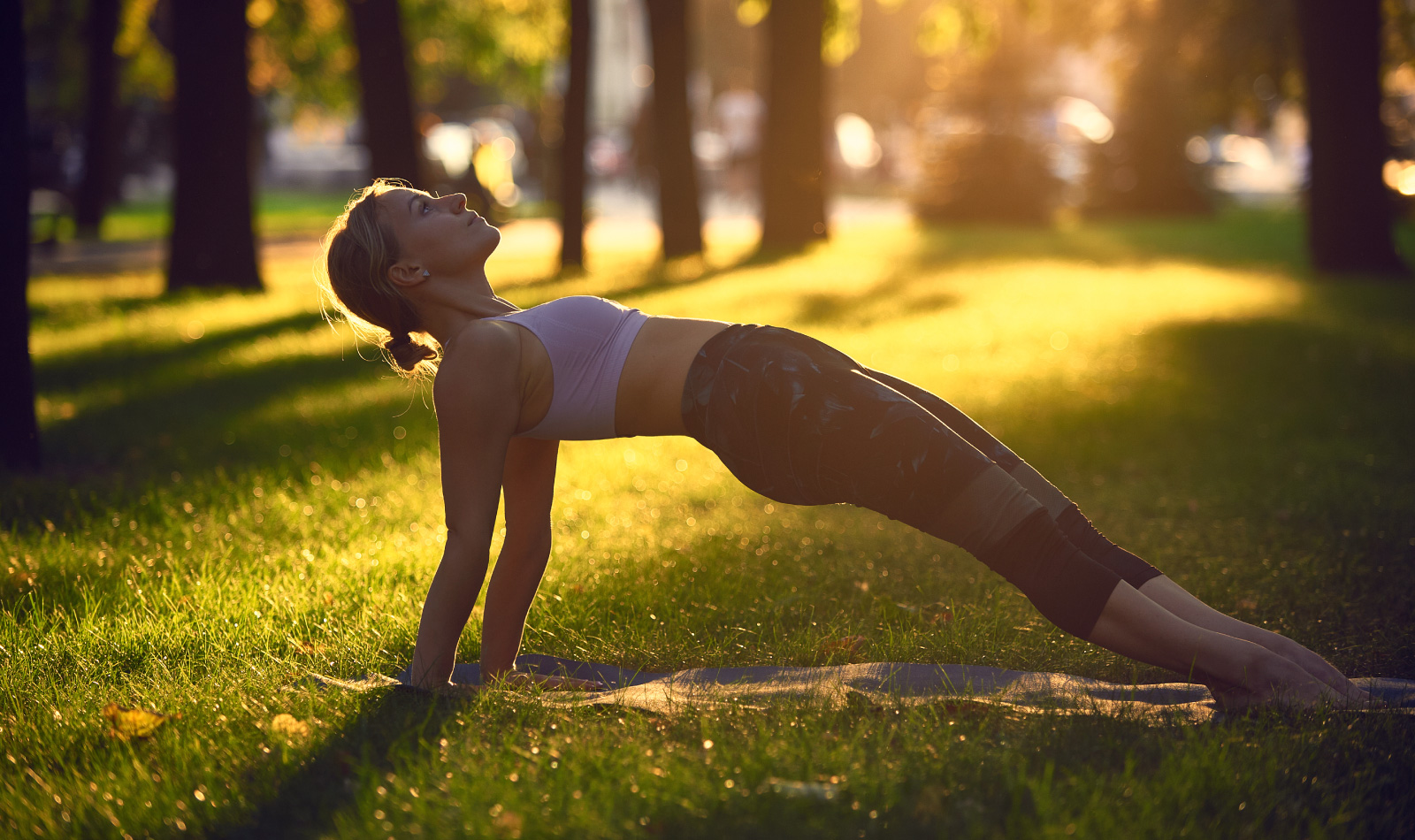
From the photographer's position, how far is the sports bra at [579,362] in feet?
10.3

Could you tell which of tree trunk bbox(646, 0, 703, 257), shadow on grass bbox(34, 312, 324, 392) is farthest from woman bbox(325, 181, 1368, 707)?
tree trunk bbox(646, 0, 703, 257)

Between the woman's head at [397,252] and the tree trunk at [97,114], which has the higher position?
the tree trunk at [97,114]

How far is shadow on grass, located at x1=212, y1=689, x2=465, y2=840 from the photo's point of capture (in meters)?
2.58

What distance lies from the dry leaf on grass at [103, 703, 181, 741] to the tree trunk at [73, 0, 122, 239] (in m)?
19.8

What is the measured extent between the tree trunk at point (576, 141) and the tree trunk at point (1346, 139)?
7925 mm

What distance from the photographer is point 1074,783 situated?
8.50 feet

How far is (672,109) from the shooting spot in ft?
52.6

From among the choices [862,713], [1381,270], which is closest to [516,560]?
[862,713]

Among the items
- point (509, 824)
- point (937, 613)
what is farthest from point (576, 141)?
point (509, 824)

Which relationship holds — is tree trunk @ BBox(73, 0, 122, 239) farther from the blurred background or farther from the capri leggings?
the capri leggings

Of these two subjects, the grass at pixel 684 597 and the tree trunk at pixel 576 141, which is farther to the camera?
the tree trunk at pixel 576 141

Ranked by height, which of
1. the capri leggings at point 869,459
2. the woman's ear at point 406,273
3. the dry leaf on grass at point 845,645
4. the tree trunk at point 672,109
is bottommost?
the dry leaf on grass at point 845,645

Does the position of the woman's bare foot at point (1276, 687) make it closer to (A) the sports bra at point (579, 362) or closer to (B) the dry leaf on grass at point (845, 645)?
(B) the dry leaf on grass at point (845, 645)

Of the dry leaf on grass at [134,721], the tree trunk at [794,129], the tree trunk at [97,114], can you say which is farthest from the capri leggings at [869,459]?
the tree trunk at [97,114]
